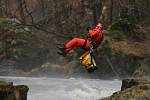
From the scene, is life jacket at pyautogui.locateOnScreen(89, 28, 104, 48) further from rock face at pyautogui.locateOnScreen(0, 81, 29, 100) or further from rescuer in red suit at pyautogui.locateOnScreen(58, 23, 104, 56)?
rock face at pyautogui.locateOnScreen(0, 81, 29, 100)

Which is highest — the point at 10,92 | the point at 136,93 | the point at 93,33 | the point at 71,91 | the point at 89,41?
the point at 93,33

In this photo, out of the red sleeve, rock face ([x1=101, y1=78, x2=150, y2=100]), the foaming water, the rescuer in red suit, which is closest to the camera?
rock face ([x1=101, y1=78, x2=150, y2=100])

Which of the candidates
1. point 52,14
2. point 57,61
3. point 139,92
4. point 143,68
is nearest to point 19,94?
point 139,92

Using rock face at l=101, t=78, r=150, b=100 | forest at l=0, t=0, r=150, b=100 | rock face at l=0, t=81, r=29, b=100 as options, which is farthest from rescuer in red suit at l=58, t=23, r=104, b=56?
forest at l=0, t=0, r=150, b=100

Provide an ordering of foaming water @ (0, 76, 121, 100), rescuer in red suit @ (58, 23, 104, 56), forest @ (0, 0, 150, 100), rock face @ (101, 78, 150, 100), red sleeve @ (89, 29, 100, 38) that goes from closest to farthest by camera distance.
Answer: rock face @ (101, 78, 150, 100) → rescuer in red suit @ (58, 23, 104, 56) → red sleeve @ (89, 29, 100, 38) → foaming water @ (0, 76, 121, 100) → forest @ (0, 0, 150, 100)

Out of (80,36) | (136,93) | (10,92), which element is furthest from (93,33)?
(80,36)

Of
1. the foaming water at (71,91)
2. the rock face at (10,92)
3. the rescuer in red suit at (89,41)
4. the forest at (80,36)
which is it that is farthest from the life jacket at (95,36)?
the forest at (80,36)

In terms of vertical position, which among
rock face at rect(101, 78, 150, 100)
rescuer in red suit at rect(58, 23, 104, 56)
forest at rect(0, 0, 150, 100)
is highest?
rescuer in red suit at rect(58, 23, 104, 56)

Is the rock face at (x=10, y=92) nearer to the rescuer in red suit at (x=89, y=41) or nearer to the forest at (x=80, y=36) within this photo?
the rescuer in red suit at (x=89, y=41)

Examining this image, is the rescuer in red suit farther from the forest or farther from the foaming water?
the forest

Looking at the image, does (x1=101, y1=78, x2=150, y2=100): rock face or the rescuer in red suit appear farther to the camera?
the rescuer in red suit

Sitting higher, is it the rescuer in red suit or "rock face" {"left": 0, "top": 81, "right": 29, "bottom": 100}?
the rescuer in red suit

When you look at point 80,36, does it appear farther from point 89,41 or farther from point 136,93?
point 136,93

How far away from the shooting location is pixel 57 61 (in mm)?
27547
